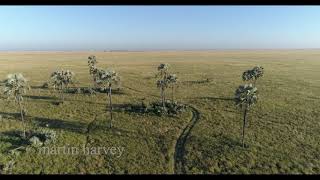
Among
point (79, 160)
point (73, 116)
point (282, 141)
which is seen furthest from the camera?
point (73, 116)

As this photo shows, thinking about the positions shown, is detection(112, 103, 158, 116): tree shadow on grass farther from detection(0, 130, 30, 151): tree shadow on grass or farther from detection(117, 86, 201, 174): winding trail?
detection(0, 130, 30, 151): tree shadow on grass

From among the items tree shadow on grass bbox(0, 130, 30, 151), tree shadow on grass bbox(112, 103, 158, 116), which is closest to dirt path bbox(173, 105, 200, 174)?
tree shadow on grass bbox(112, 103, 158, 116)

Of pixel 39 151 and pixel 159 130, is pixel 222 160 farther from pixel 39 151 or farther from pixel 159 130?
pixel 39 151

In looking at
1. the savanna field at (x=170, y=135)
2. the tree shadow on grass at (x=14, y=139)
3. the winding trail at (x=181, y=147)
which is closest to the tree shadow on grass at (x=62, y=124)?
the savanna field at (x=170, y=135)
